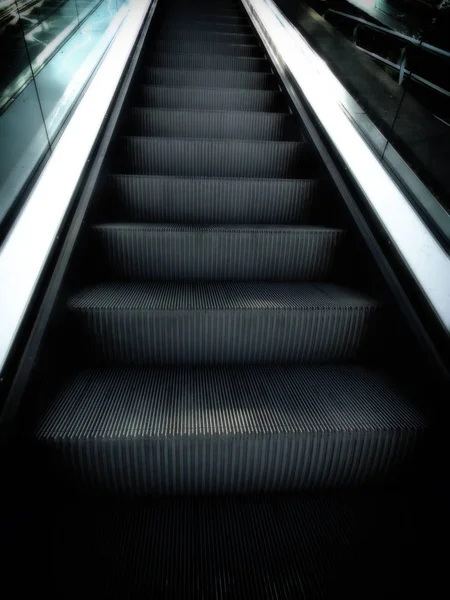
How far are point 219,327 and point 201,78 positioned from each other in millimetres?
2765

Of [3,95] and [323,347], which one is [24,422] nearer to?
[323,347]

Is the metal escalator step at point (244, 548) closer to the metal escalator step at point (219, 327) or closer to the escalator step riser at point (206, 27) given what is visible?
the metal escalator step at point (219, 327)

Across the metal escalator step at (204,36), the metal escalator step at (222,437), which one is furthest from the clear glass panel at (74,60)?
the metal escalator step at (222,437)

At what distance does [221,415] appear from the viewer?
1.22 meters

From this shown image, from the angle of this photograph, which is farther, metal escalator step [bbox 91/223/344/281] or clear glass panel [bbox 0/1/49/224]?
metal escalator step [bbox 91/223/344/281]

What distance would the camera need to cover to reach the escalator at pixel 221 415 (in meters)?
1.02

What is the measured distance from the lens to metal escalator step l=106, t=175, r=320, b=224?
82.0 inches

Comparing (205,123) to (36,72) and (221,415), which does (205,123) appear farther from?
(221,415)

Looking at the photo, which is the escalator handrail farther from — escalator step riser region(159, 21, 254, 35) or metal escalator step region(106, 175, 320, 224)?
escalator step riser region(159, 21, 254, 35)

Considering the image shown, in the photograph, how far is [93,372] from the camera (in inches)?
55.1

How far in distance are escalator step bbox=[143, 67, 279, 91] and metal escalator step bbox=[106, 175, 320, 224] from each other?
66.2 inches

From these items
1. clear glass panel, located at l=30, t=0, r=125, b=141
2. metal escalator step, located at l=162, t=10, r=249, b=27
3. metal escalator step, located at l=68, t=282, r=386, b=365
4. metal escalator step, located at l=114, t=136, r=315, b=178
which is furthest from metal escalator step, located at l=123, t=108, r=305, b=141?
metal escalator step, located at l=162, t=10, r=249, b=27

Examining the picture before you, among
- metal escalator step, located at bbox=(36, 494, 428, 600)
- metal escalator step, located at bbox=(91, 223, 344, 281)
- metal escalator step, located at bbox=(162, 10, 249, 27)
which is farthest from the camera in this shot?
metal escalator step, located at bbox=(162, 10, 249, 27)

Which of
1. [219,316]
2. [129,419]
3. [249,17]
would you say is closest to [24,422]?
[129,419]
